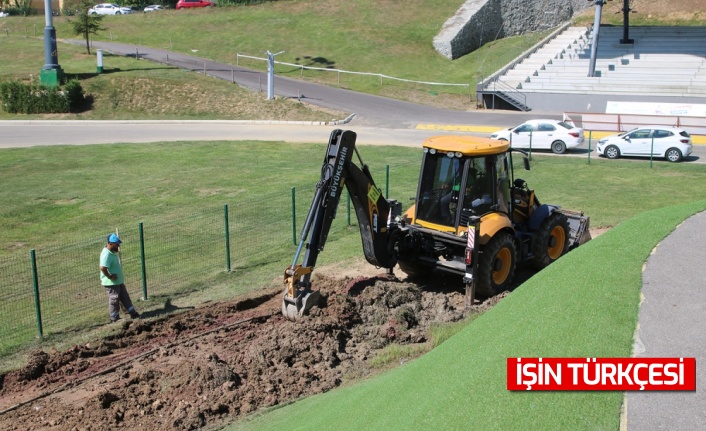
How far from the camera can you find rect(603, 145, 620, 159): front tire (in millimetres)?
31031

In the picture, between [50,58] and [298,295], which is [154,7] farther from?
[298,295]

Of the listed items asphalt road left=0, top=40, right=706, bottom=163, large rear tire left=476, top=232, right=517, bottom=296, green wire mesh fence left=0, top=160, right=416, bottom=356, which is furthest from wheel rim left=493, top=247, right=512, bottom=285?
asphalt road left=0, top=40, right=706, bottom=163

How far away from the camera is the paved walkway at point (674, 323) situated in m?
6.47

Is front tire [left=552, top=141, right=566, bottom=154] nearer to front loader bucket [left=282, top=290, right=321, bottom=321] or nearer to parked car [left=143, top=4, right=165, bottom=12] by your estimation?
front loader bucket [left=282, top=290, right=321, bottom=321]

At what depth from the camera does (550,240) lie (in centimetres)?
1528

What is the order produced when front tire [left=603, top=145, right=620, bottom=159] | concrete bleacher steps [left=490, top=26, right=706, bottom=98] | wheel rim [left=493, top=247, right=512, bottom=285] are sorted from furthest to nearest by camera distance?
concrete bleacher steps [left=490, top=26, right=706, bottom=98], front tire [left=603, top=145, right=620, bottom=159], wheel rim [left=493, top=247, right=512, bottom=285]

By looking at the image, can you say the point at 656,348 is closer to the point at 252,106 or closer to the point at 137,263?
the point at 137,263

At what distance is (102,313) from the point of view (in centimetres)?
1369

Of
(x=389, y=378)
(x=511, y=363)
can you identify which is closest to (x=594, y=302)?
(x=511, y=363)

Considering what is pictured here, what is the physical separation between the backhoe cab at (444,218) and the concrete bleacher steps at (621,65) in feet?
116

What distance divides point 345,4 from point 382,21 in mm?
5100

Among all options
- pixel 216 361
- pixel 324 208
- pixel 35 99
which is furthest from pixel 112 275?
pixel 35 99

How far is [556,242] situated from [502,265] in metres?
2.24

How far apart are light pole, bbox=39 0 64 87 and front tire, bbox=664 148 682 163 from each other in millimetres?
34242
